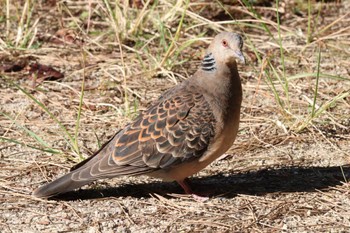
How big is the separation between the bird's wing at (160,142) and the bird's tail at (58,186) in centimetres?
4

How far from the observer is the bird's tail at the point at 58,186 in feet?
14.1

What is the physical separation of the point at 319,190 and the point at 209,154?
72 centimetres

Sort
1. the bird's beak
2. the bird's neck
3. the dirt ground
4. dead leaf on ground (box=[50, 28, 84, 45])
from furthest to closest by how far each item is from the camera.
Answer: dead leaf on ground (box=[50, 28, 84, 45]) < the bird's neck < the bird's beak < the dirt ground

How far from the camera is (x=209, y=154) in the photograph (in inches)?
172

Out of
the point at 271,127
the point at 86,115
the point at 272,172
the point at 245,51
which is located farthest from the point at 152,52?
the point at 272,172

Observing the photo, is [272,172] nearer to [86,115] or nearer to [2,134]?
[86,115]

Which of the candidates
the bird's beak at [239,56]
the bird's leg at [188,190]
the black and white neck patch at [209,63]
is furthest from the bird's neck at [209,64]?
the bird's leg at [188,190]

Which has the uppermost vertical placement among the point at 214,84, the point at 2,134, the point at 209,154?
the point at 214,84

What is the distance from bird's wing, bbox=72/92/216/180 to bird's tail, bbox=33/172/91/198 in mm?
38

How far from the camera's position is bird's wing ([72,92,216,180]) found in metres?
4.34

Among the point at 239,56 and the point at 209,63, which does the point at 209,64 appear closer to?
the point at 209,63

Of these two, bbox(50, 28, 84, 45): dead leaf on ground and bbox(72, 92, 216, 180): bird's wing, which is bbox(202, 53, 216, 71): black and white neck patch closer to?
bbox(72, 92, 216, 180): bird's wing

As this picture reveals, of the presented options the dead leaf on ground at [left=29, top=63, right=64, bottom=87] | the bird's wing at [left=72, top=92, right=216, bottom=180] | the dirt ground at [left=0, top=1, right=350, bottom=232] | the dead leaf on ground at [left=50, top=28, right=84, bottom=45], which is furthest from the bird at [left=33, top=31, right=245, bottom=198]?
the dead leaf on ground at [left=50, top=28, right=84, bottom=45]

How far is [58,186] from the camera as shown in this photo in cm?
432
